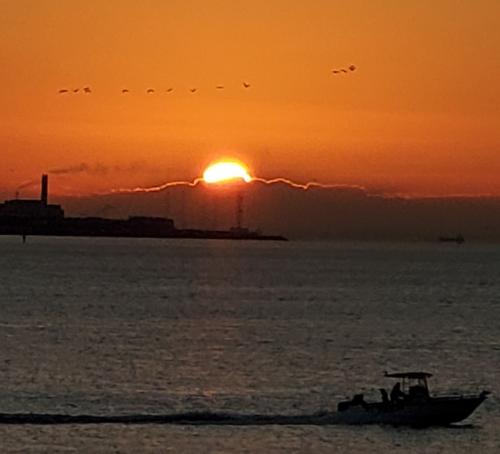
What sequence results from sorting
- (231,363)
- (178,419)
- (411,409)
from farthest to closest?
(231,363) < (178,419) < (411,409)

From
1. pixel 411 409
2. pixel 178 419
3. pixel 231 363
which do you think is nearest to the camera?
pixel 411 409

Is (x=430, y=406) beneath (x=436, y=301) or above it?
beneath

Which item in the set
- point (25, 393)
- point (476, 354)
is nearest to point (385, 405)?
point (25, 393)

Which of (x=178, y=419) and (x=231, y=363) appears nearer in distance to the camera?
(x=178, y=419)

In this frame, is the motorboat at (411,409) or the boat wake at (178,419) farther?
the motorboat at (411,409)

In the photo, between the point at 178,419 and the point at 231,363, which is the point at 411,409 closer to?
the point at 178,419

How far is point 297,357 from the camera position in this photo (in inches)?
3408

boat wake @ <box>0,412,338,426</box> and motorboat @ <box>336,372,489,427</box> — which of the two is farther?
motorboat @ <box>336,372,489,427</box>

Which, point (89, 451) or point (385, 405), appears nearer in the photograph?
point (89, 451)

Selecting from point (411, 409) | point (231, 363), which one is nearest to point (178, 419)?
point (411, 409)

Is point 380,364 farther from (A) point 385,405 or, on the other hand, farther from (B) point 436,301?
(B) point 436,301

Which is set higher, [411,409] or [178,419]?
[411,409]

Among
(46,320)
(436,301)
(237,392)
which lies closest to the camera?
(237,392)

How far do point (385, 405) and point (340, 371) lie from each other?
2014cm
